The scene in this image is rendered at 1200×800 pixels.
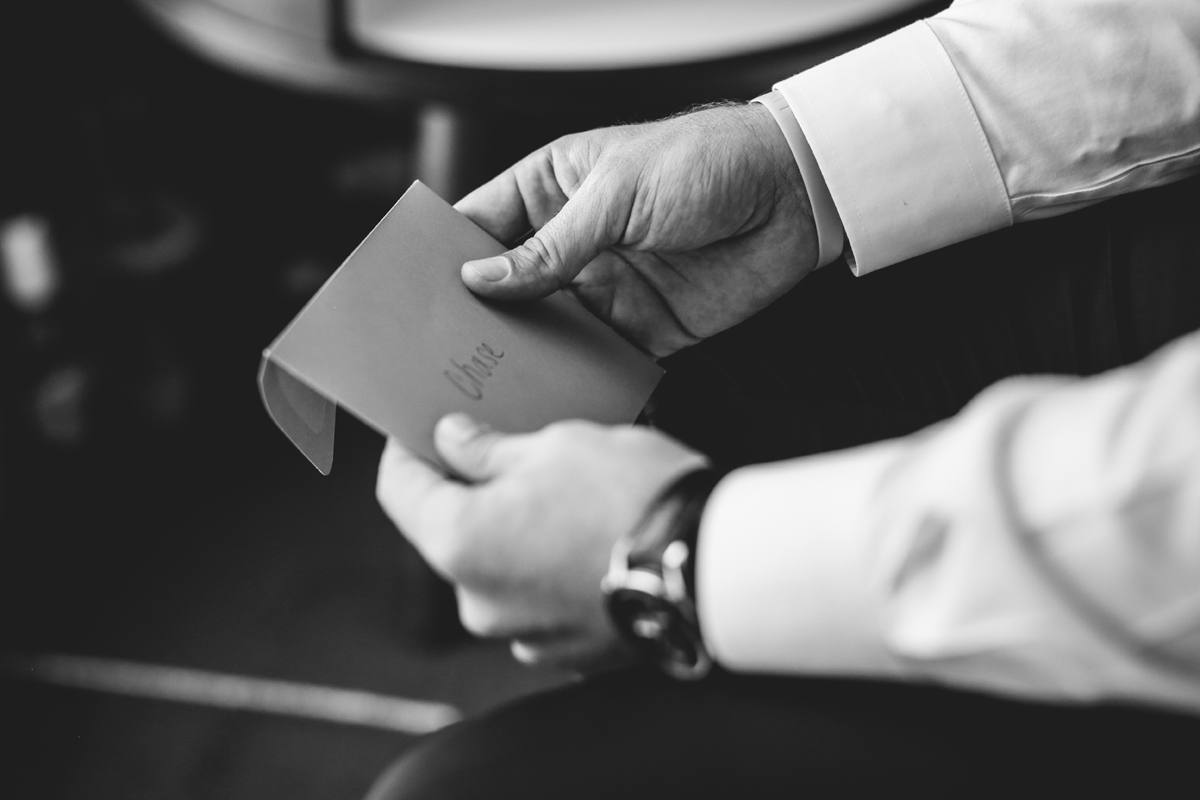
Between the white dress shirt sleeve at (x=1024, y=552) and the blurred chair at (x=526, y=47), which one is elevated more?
the blurred chair at (x=526, y=47)

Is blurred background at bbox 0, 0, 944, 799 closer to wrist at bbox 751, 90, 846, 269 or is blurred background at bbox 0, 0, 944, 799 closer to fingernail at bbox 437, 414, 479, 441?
wrist at bbox 751, 90, 846, 269

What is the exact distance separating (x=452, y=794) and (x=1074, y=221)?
1.54 ft

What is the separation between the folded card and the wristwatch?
12 cm

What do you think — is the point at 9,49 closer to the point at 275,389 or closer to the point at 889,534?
the point at 275,389

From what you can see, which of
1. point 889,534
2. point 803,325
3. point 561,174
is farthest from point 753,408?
point 889,534

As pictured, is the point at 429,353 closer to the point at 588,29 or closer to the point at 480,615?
the point at 480,615

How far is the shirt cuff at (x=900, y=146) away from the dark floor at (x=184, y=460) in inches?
21.1

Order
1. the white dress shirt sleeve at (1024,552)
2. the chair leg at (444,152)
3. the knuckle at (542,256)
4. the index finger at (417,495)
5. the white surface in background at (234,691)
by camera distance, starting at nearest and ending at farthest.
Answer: the white dress shirt sleeve at (1024,552) < the index finger at (417,495) < the knuckle at (542,256) < the chair leg at (444,152) < the white surface in background at (234,691)

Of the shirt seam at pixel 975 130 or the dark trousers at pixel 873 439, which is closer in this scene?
the dark trousers at pixel 873 439

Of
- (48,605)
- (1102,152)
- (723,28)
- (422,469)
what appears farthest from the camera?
(48,605)

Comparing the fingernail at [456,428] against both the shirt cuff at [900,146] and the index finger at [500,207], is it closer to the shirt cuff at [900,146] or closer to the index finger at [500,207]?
the index finger at [500,207]

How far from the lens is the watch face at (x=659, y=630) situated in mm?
396

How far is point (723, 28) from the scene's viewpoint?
724mm

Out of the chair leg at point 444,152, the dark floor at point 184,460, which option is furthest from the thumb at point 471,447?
the dark floor at point 184,460
